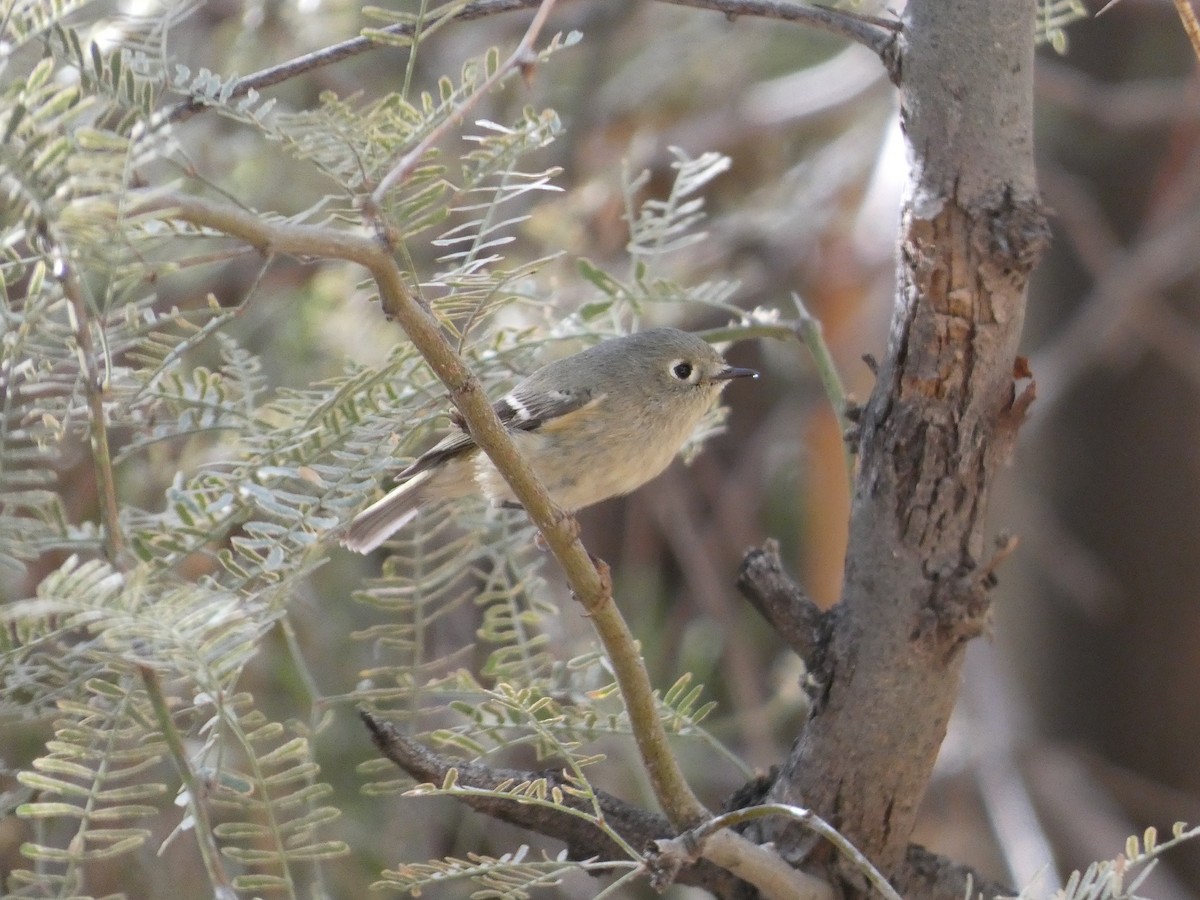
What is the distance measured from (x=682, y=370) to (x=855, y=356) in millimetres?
2116

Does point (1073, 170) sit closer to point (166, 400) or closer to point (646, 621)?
point (646, 621)

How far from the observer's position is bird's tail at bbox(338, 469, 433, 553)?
1864 millimetres

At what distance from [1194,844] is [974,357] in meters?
2.77

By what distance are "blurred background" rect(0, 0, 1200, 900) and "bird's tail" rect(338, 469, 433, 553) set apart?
785mm

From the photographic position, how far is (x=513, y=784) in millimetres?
1157

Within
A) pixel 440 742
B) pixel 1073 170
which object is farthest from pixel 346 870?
pixel 1073 170

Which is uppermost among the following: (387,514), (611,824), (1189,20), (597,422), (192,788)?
(1189,20)

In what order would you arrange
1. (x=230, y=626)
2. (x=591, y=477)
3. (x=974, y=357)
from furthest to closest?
(x=591, y=477) < (x=974, y=357) < (x=230, y=626)

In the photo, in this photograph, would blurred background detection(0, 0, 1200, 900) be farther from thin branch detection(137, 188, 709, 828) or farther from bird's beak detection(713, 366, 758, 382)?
thin branch detection(137, 188, 709, 828)

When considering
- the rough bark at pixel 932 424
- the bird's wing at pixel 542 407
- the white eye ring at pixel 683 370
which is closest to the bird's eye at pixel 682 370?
the white eye ring at pixel 683 370

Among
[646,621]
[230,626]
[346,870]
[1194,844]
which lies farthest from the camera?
[1194,844]

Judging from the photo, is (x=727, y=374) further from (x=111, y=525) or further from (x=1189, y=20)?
(x=111, y=525)

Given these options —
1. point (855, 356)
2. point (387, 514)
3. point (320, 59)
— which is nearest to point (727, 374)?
point (387, 514)

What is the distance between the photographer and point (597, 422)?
6.73ft
